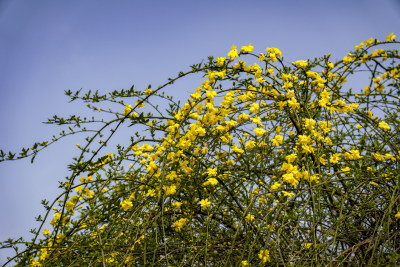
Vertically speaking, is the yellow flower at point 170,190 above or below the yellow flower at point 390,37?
below

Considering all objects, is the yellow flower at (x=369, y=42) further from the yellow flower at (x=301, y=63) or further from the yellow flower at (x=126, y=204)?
the yellow flower at (x=126, y=204)

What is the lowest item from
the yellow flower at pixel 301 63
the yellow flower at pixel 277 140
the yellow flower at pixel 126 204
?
the yellow flower at pixel 126 204

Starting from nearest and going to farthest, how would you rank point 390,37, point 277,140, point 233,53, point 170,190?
point 170,190 → point 277,140 → point 233,53 → point 390,37

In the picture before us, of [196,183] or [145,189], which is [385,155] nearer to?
[196,183]

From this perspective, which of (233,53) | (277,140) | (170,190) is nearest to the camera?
(170,190)

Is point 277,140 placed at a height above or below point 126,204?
above

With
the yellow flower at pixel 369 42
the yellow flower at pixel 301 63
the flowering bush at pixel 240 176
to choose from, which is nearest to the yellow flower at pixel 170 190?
the flowering bush at pixel 240 176

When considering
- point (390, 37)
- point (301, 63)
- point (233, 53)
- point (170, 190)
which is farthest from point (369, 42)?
point (170, 190)

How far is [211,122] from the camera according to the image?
2045 mm

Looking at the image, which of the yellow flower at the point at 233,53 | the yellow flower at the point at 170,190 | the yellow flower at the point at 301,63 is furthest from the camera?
the yellow flower at the point at 301,63

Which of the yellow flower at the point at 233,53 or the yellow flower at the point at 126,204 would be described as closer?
the yellow flower at the point at 126,204

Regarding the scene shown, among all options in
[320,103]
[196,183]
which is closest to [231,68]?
[320,103]

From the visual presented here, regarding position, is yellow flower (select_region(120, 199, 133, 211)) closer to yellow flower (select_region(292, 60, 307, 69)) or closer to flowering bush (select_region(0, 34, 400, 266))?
flowering bush (select_region(0, 34, 400, 266))

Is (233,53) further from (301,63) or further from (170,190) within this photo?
(170,190)
